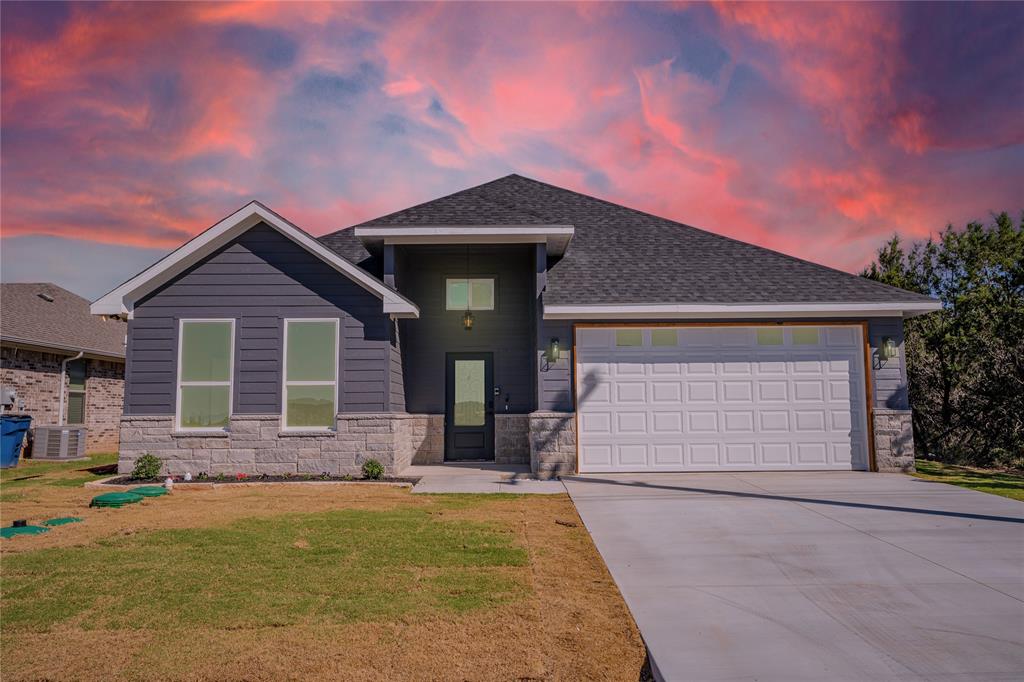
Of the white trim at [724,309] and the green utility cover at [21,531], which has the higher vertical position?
the white trim at [724,309]

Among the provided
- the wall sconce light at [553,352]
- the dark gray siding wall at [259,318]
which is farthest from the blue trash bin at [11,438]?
the wall sconce light at [553,352]

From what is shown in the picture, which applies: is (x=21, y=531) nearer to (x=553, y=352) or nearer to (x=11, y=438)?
(x=553, y=352)

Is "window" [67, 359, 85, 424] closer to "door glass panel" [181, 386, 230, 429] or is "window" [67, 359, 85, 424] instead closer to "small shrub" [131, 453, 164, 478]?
"small shrub" [131, 453, 164, 478]

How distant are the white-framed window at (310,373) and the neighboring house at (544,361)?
29 millimetres

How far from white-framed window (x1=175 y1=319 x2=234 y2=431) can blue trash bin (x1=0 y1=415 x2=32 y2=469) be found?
22.1 ft

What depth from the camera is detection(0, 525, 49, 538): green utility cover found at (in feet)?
22.1

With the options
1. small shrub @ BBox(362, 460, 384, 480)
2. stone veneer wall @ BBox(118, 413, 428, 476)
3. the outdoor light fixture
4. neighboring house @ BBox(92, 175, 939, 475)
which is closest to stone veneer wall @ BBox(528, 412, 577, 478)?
neighboring house @ BBox(92, 175, 939, 475)

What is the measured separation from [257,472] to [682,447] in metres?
8.06

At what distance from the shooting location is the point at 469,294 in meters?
13.9

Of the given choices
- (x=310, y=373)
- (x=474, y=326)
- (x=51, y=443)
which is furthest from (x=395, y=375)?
(x=51, y=443)

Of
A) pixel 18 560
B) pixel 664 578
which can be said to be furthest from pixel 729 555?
pixel 18 560

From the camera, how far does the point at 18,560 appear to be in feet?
18.6

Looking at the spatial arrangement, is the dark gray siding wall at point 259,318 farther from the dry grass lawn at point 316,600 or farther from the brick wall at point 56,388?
the brick wall at point 56,388

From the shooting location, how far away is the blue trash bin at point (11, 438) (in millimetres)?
14438
